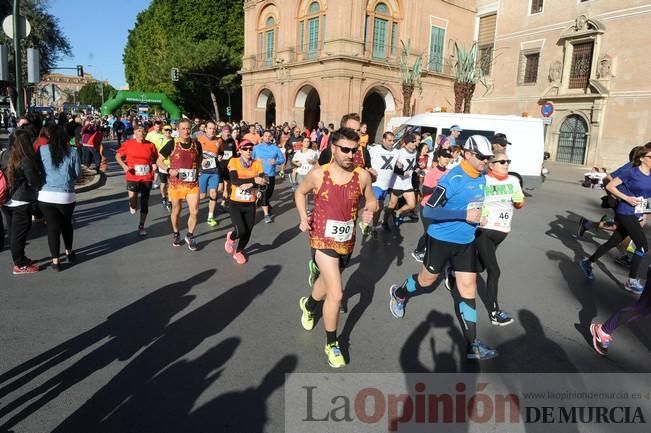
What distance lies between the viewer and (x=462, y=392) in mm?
3480

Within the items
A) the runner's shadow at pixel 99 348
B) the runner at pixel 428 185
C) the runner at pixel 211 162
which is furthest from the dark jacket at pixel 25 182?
the runner at pixel 428 185

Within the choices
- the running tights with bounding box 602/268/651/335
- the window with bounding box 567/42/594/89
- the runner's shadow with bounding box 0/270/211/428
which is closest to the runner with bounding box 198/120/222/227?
the runner's shadow with bounding box 0/270/211/428

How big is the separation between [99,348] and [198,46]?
40.2 meters

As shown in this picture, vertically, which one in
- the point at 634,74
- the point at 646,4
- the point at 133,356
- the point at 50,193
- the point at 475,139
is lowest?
the point at 133,356

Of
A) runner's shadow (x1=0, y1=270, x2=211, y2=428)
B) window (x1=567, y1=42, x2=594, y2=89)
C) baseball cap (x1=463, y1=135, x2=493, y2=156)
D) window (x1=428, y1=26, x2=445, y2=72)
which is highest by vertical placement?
window (x1=428, y1=26, x2=445, y2=72)

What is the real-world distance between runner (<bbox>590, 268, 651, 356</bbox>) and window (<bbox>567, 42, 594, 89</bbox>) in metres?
26.8

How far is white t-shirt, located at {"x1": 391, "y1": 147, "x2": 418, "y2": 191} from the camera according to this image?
8344mm

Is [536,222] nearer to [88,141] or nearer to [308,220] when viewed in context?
[308,220]

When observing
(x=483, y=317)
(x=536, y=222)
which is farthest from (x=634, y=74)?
(x=483, y=317)

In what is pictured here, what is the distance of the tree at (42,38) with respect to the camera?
2642 cm

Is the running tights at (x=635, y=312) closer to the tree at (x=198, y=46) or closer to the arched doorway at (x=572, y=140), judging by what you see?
the arched doorway at (x=572, y=140)

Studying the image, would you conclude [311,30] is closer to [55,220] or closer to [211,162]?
[211,162]

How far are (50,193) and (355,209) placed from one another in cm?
407

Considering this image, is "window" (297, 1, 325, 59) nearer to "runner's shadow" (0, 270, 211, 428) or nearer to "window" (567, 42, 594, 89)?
"window" (567, 42, 594, 89)
